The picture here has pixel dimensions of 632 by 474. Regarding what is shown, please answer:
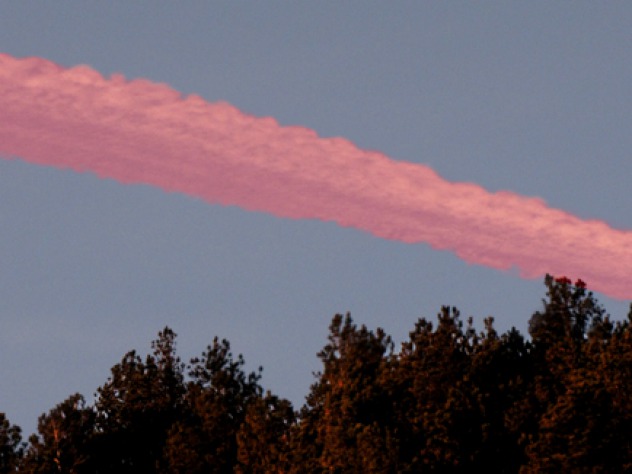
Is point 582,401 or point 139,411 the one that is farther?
point 139,411

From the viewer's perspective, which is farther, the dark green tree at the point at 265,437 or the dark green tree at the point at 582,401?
the dark green tree at the point at 265,437

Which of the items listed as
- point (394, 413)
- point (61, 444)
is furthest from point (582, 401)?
point (61, 444)

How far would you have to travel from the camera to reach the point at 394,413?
96.5m

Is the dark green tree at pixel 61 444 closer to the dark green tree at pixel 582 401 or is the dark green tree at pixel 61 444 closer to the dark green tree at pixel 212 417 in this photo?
the dark green tree at pixel 212 417

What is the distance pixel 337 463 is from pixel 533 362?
888 inches

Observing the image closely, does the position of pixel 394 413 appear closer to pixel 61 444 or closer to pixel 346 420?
pixel 346 420

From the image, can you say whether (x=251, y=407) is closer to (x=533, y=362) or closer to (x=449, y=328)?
(x=449, y=328)

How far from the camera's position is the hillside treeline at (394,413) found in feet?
294

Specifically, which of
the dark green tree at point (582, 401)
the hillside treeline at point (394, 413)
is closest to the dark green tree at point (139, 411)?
the hillside treeline at point (394, 413)

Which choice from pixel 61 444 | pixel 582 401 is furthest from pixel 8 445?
pixel 582 401

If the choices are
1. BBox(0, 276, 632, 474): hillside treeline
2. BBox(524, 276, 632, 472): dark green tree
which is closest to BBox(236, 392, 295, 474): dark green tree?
BBox(0, 276, 632, 474): hillside treeline

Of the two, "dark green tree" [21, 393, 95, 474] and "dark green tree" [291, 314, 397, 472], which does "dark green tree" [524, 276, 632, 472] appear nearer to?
"dark green tree" [291, 314, 397, 472]

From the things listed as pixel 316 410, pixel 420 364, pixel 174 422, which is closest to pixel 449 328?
pixel 420 364

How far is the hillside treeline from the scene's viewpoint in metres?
89.8
